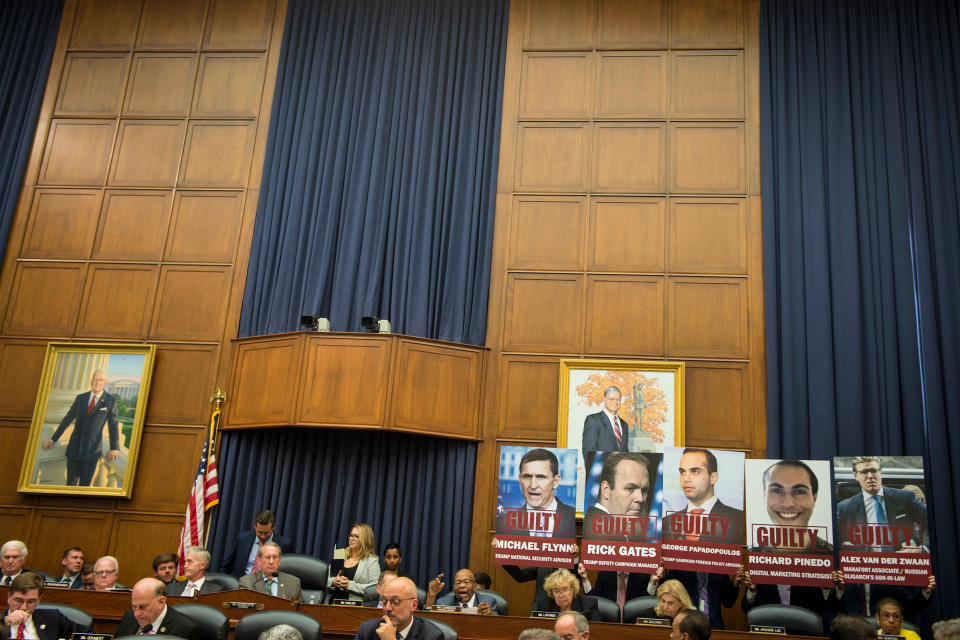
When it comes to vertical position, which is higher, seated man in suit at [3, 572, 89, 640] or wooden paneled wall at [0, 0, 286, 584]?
wooden paneled wall at [0, 0, 286, 584]

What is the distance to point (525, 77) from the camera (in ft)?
36.0

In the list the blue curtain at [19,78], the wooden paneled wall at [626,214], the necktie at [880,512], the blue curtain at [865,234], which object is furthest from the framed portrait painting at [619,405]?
the blue curtain at [19,78]

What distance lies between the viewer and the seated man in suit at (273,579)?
24.5 ft

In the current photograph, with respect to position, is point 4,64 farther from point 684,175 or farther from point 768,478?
point 768,478

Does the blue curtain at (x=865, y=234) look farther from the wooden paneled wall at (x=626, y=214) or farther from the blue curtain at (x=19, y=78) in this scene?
the blue curtain at (x=19, y=78)

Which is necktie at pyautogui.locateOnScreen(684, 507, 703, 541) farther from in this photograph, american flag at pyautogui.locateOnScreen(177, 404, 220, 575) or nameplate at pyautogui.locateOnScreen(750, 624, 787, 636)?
american flag at pyautogui.locateOnScreen(177, 404, 220, 575)

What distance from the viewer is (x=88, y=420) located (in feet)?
33.1

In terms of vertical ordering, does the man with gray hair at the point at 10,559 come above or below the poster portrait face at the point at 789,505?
below

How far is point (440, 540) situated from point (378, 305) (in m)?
2.59

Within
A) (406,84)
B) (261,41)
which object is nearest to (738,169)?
(406,84)

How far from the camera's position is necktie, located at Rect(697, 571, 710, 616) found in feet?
25.7

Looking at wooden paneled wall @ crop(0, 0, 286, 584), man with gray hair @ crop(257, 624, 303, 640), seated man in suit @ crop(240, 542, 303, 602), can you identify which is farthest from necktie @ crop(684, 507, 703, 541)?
wooden paneled wall @ crop(0, 0, 286, 584)

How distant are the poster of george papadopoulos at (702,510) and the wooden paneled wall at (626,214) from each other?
1.94 meters

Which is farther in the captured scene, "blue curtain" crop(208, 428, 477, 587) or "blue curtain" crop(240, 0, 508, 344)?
"blue curtain" crop(240, 0, 508, 344)
